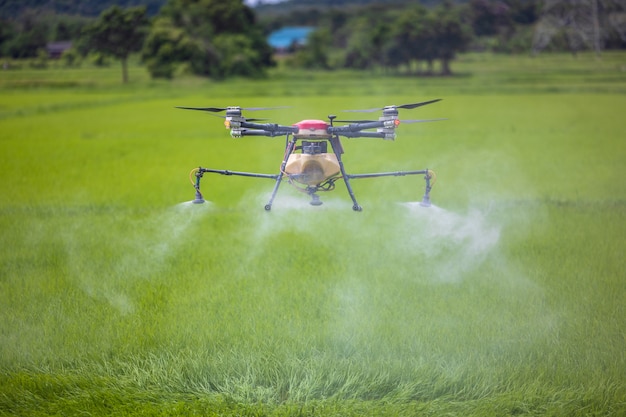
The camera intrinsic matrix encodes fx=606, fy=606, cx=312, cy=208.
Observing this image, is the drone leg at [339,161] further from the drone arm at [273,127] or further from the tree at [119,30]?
the tree at [119,30]

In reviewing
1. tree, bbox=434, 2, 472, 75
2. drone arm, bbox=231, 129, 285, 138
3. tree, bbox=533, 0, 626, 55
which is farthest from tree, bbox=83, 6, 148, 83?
tree, bbox=533, 0, 626, 55

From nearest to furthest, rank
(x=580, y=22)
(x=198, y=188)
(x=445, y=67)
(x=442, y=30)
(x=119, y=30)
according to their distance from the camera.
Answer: (x=198, y=188), (x=119, y=30), (x=442, y=30), (x=445, y=67), (x=580, y=22)

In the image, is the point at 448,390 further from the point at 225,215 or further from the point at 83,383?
the point at 225,215

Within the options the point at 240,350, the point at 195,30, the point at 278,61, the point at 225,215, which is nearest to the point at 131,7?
the point at 195,30

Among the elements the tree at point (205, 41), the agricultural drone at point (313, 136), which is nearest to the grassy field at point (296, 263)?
the tree at point (205, 41)

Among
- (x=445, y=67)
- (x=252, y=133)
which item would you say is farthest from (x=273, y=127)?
(x=445, y=67)

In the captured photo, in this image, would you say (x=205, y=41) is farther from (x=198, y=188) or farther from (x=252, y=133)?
(x=252, y=133)
